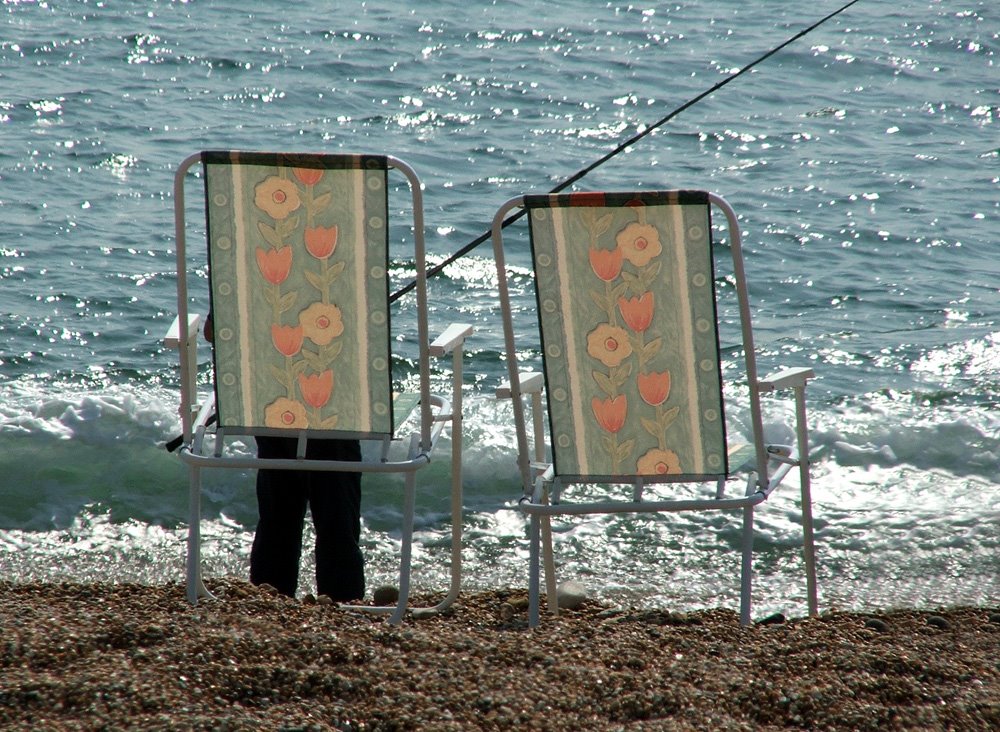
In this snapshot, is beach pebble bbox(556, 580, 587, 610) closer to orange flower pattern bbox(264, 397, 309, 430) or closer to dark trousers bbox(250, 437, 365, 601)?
dark trousers bbox(250, 437, 365, 601)

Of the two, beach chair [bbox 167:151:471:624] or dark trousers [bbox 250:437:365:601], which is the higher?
beach chair [bbox 167:151:471:624]

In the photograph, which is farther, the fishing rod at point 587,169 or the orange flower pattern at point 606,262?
the fishing rod at point 587,169

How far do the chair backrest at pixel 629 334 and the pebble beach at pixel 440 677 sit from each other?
1.59ft

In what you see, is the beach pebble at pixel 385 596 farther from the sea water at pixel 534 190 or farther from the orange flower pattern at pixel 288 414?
the orange flower pattern at pixel 288 414

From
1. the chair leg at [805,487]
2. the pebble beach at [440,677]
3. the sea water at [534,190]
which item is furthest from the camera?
the sea water at [534,190]

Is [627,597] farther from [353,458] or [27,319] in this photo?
[27,319]

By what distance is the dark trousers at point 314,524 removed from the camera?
12.0 ft

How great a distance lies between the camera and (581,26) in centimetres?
1482

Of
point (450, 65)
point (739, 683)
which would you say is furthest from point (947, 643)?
point (450, 65)

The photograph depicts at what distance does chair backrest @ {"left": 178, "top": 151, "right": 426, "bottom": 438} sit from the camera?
313 centimetres

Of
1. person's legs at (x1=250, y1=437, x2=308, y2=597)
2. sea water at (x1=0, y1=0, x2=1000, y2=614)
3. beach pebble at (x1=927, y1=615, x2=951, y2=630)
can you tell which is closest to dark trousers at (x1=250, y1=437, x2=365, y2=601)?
person's legs at (x1=250, y1=437, x2=308, y2=597)

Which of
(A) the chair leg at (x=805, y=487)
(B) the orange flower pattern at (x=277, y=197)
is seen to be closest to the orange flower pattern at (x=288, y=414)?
(B) the orange flower pattern at (x=277, y=197)

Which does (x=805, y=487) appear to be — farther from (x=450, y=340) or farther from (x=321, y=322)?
(x=321, y=322)

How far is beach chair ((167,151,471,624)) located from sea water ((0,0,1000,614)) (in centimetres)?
160
